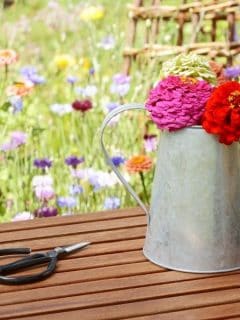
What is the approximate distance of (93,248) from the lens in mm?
1427

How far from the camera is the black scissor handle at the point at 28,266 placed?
129cm

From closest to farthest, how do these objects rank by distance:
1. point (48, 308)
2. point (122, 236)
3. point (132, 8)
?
point (48, 308)
point (122, 236)
point (132, 8)

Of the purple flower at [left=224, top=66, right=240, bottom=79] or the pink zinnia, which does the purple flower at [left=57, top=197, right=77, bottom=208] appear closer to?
the purple flower at [left=224, top=66, right=240, bottom=79]

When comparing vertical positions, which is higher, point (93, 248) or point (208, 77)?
point (208, 77)

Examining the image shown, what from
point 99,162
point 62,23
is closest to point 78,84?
point 99,162

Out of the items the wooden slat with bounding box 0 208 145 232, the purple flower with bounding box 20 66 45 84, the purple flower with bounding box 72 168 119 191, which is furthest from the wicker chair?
the wooden slat with bounding box 0 208 145 232

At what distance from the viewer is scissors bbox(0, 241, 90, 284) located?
129 cm

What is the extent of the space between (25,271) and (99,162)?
4.42 feet

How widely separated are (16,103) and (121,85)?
1.24 ft

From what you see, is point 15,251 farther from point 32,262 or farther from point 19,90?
point 19,90

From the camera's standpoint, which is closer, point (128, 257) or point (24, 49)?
point (128, 257)

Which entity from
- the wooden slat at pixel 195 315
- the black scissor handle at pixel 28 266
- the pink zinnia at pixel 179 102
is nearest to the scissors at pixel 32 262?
the black scissor handle at pixel 28 266

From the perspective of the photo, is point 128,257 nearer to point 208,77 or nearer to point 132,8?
point 208,77

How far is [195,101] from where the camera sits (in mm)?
1297
